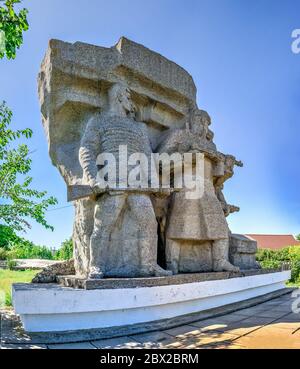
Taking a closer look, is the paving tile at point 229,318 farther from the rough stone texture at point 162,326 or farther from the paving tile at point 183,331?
the paving tile at point 183,331

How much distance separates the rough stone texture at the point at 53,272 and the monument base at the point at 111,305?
689 mm

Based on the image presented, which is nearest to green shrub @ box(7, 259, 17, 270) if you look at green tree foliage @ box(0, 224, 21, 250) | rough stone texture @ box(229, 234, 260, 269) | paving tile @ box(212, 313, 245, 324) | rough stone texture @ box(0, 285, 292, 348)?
green tree foliage @ box(0, 224, 21, 250)

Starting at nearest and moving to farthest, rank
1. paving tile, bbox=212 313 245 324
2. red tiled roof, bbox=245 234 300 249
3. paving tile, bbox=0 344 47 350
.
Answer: paving tile, bbox=0 344 47 350
paving tile, bbox=212 313 245 324
red tiled roof, bbox=245 234 300 249

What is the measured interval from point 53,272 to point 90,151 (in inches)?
68.8

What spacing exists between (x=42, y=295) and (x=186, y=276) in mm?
1794

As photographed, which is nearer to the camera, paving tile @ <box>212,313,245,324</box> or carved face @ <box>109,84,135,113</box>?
paving tile @ <box>212,313,245,324</box>

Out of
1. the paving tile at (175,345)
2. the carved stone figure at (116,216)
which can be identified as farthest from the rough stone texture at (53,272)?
the paving tile at (175,345)

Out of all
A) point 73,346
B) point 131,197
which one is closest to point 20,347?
point 73,346

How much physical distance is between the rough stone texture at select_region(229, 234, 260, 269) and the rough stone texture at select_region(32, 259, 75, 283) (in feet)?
8.64

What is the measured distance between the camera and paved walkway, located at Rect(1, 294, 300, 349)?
8.99ft

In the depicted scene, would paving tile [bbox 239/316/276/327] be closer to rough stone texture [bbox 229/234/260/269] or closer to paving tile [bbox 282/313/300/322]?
paving tile [bbox 282/313/300/322]

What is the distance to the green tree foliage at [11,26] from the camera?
143 inches

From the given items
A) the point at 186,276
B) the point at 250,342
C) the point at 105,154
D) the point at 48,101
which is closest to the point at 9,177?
the point at 48,101

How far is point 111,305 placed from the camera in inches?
129
